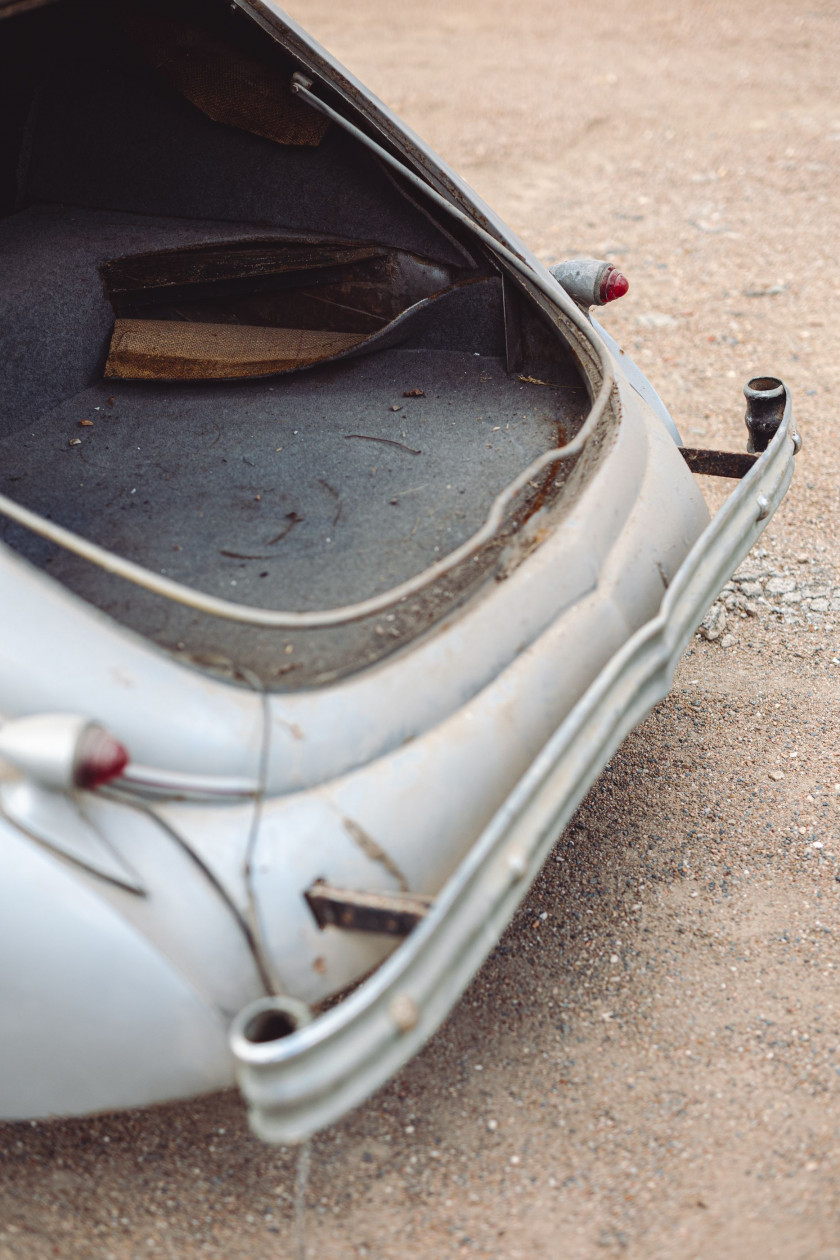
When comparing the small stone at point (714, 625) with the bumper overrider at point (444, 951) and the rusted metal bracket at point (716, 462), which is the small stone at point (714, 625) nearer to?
the rusted metal bracket at point (716, 462)

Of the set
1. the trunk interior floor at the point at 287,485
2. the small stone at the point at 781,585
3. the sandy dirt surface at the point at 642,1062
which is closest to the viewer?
the sandy dirt surface at the point at 642,1062

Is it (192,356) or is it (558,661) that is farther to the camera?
(192,356)

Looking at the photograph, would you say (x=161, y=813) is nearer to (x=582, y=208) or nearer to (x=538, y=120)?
(x=582, y=208)

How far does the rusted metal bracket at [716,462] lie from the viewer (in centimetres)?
258

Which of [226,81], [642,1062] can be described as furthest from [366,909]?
[226,81]

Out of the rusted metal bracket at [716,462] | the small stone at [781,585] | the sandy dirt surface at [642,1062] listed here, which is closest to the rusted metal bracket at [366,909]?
the sandy dirt surface at [642,1062]

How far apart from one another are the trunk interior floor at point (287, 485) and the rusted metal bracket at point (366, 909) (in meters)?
0.37

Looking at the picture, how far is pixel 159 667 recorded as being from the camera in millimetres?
1685

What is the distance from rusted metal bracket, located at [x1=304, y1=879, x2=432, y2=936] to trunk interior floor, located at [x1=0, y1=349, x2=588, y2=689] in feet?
1.20

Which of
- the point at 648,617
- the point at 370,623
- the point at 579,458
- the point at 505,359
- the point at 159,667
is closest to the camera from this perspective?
the point at 159,667

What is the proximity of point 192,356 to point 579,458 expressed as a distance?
129cm

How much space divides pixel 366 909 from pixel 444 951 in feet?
0.46

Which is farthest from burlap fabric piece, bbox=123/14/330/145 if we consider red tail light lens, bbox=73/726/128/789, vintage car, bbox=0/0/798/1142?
red tail light lens, bbox=73/726/128/789

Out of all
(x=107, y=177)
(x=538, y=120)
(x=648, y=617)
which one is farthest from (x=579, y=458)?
(x=538, y=120)
